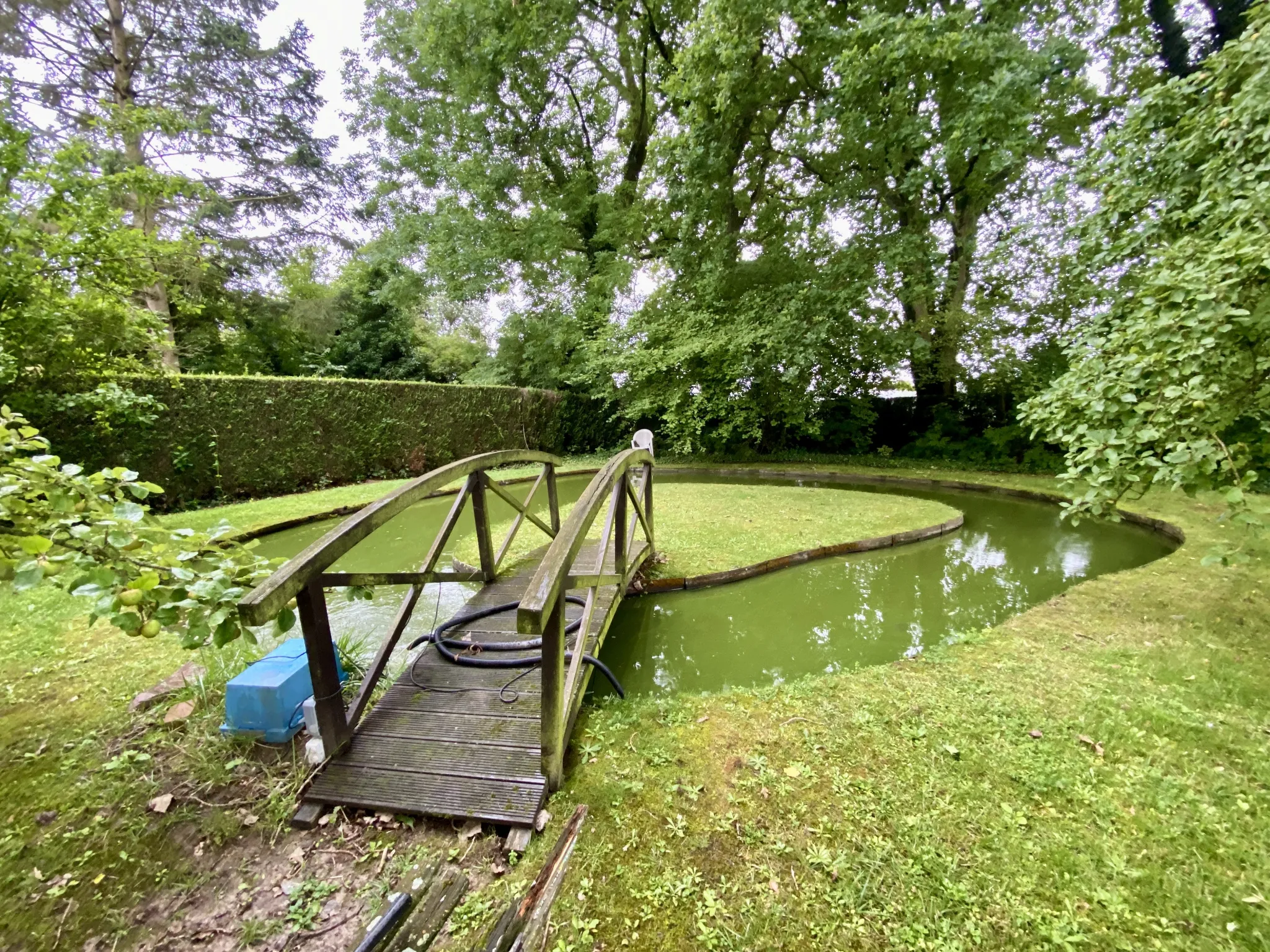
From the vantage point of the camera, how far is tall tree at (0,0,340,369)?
9.84 meters

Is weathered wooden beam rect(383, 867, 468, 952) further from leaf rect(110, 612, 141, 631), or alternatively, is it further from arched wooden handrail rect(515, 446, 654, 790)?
leaf rect(110, 612, 141, 631)

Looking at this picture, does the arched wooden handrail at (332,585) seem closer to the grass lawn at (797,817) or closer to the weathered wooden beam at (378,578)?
the weathered wooden beam at (378,578)

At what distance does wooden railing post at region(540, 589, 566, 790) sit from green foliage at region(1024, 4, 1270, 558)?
2.91m

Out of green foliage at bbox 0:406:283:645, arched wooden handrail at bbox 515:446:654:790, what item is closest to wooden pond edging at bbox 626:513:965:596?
arched wooden handrail at bbox 515:446:654:790

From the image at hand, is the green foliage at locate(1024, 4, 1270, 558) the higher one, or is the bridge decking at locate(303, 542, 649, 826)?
the green foliage at locate(1024, 4, 1270, 558)

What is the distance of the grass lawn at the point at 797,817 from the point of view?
4.54 ft

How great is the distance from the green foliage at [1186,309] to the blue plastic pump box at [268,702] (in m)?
4.11

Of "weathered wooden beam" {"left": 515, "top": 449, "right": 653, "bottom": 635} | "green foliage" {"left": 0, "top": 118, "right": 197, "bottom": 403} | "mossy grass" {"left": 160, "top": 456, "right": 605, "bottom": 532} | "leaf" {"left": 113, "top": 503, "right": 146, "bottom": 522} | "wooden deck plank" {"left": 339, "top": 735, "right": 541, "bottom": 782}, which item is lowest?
"wooden deck plank" {"left": 339, "top": 735, "right": 541, "bottom": 782}

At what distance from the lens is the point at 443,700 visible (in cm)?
232

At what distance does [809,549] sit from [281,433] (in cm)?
854

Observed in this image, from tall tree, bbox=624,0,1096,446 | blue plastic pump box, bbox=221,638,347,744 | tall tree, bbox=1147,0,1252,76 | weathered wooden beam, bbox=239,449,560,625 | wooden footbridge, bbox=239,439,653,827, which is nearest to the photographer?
weathered wooden beam, bbox=239,449,560,625

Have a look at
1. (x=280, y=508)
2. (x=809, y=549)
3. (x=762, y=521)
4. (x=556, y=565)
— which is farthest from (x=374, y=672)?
(x=280, y=508)

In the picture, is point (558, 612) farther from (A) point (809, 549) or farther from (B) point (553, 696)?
(A) point (809, 549)

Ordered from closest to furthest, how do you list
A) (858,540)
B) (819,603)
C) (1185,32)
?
(819,603), (858,540), (1185,32)
